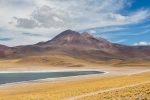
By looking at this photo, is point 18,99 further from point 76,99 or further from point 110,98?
point 110,98

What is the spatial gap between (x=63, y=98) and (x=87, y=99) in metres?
4.72

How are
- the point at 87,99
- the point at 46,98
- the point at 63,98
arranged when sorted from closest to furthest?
1. the point at 87,99
2. the point at 63,98
3. the point at 46,98

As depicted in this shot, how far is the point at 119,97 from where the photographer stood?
27469mm

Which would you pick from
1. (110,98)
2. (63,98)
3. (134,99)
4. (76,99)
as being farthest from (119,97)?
(63,98)

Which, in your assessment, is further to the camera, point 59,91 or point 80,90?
point 59,91

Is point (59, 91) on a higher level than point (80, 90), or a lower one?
lower

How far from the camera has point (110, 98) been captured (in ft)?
90.4

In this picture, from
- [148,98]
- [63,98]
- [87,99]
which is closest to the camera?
[148,98]

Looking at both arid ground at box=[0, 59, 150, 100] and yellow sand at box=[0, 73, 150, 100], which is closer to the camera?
arid ground at box=[0, 59, 150, 100]

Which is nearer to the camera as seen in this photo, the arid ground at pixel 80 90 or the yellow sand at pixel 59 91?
the arid ground at pixel 80 90

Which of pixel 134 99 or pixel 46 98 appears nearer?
pixel 134 99

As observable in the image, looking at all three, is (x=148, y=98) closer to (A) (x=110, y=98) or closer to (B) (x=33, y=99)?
(A) (x=110, y=98)

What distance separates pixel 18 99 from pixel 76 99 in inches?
343

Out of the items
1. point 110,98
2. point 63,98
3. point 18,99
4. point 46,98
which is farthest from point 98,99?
point 18,99
